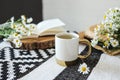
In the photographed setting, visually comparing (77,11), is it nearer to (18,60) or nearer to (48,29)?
(48,29)

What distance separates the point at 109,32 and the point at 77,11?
1442 mm

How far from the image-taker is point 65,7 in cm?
234

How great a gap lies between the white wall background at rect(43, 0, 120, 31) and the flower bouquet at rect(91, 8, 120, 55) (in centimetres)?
130

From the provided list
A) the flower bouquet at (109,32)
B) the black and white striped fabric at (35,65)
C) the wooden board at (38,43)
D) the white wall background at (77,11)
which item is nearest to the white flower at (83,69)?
the black and white striped fabric at (35,65)

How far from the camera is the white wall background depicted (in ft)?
7.30

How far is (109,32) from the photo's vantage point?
0.91m

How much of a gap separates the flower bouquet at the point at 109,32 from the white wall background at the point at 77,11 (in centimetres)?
130

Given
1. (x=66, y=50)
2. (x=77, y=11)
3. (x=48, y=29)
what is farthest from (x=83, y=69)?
(x=77, y=11)

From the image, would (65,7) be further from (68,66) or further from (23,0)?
(68,66)

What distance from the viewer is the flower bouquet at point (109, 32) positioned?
2.96ft

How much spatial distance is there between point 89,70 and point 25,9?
1498 millimetres

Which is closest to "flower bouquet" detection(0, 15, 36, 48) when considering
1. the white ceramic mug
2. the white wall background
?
the white ceramic mug

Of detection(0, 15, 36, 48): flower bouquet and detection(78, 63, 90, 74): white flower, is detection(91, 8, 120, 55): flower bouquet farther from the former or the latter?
detection(0, 15, 36, 48): flower bouquet

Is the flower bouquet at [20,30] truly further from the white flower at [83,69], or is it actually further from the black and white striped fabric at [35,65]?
the white flower at [83,69]
